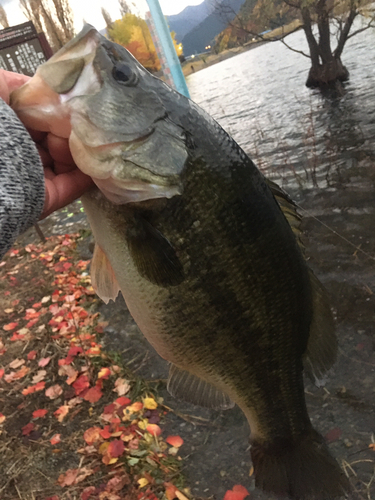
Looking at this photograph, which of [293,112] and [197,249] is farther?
[293,112]

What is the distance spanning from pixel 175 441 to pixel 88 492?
652mm

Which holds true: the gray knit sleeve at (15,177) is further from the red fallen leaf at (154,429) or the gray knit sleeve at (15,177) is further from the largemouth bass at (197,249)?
the red fallen leaf at (154,429)

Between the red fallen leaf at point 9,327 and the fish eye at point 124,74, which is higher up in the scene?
the fish eye at point 124,74

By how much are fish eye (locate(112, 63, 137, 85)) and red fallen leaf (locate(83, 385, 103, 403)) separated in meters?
2.68

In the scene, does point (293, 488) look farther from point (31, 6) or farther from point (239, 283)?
point (31, 6)

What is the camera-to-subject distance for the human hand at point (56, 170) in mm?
1313

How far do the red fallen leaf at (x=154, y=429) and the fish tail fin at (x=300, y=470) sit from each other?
1183 millimetres

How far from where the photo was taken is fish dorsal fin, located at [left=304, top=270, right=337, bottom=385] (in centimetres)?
166

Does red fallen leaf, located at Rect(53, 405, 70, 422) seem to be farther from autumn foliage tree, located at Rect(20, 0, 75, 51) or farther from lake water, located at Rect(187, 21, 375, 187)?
autumn foliage tree, located at Rect(20, 0, 75, 51)

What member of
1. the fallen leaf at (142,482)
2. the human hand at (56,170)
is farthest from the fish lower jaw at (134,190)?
the fallen leaf at (142,482)

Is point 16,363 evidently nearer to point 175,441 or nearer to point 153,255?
point 175,441

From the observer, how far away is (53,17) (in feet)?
20.4

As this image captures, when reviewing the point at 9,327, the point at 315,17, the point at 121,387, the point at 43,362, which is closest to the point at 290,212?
the point at 121,387

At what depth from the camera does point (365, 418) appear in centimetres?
251
